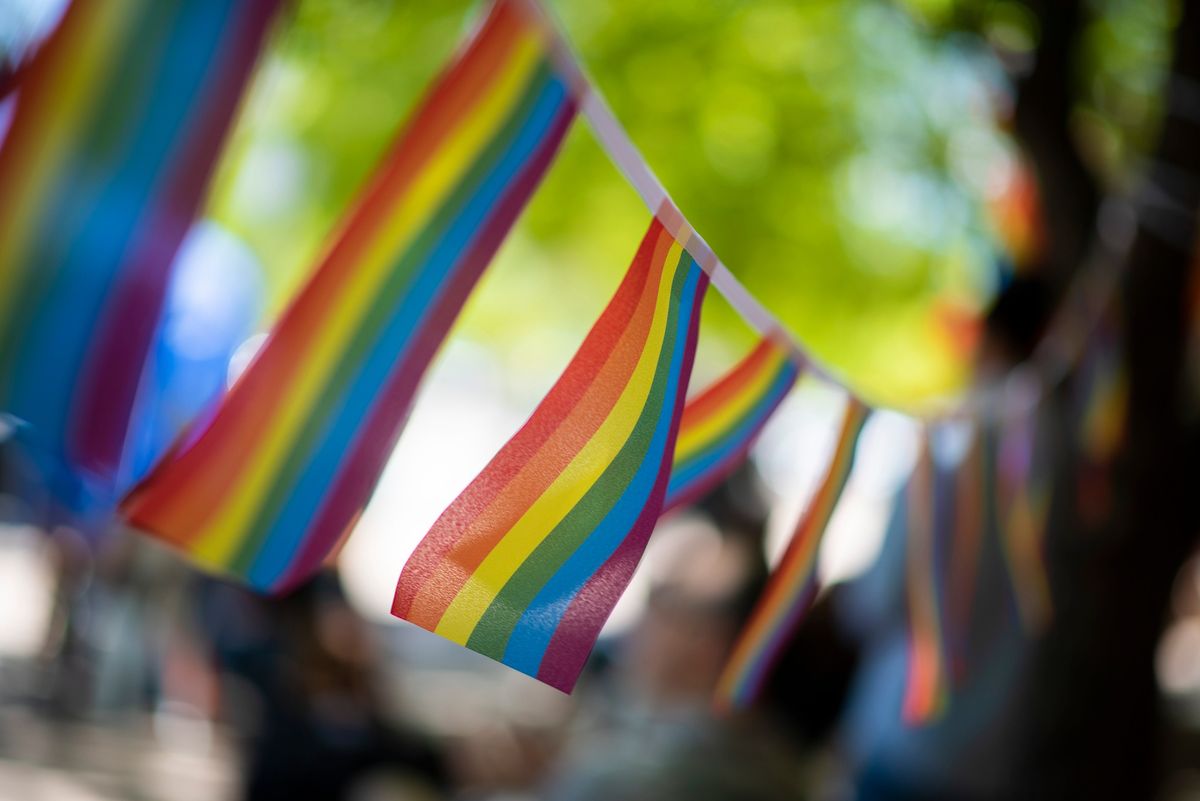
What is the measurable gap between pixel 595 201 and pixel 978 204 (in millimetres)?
2336

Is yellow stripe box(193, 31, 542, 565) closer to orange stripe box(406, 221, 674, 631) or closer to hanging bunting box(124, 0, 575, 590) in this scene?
hanging bunting box(124, 0, 575, 590)

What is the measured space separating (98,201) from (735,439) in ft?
2.81

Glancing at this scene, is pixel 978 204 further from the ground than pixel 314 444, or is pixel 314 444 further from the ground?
pixel 314 444

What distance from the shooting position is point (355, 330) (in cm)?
120

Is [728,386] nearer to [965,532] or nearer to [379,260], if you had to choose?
[379,260]

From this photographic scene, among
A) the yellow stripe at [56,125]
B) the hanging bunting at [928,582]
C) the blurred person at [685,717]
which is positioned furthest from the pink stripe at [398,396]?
the blurred person at [685,717]

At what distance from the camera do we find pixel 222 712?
4.20m

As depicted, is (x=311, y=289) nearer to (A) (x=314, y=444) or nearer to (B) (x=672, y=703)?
(A) (x=314, y=444)

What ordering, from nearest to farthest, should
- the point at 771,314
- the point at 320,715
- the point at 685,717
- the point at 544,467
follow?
the point at 544,467
the point at 771,314
the point at 685,717
the point at 320,715

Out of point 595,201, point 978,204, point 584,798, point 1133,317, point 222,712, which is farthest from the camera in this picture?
point 595,201

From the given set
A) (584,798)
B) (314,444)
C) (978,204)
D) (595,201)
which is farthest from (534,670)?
(595,201)

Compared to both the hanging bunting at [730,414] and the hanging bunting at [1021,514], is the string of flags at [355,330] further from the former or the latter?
the hanging bunting at [1021,514]

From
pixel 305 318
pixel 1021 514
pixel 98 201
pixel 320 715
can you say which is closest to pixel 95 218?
pixel 98 201

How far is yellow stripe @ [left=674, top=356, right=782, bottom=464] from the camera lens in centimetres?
151
